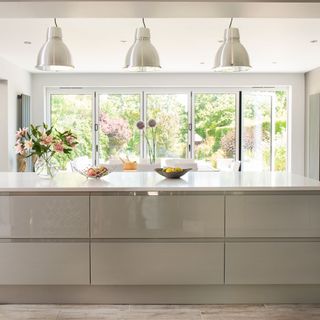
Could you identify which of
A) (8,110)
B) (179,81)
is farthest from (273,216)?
(179,81)

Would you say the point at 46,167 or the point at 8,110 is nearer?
the point at 46,167

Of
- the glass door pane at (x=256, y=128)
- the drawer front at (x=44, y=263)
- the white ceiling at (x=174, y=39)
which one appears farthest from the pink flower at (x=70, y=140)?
the glass door pane at (x=256, y=128)

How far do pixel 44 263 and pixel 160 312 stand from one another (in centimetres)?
91

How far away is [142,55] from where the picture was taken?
3617mm

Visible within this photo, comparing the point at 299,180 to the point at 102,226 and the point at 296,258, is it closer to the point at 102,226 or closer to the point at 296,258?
the point at 296,258

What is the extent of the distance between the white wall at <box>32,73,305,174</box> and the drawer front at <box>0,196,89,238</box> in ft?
20.7

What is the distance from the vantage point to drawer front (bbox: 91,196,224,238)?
3.27 meters

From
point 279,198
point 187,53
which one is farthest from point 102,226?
point 187,53

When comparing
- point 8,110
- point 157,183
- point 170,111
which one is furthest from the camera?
point 170,111

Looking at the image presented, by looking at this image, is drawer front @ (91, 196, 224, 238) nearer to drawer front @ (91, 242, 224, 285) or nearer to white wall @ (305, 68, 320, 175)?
drawer front @ (91, 242, 224, 285)

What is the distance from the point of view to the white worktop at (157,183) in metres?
3.25

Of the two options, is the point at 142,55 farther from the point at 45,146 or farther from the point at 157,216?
the point at 157,216

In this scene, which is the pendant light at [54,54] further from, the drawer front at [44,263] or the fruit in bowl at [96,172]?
the drawer front at [44,263]

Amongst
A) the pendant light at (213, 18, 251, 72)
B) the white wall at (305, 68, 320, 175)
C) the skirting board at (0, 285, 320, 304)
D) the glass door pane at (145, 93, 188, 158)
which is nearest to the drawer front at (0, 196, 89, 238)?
the skirting board at (0, 285, 320, 304)
